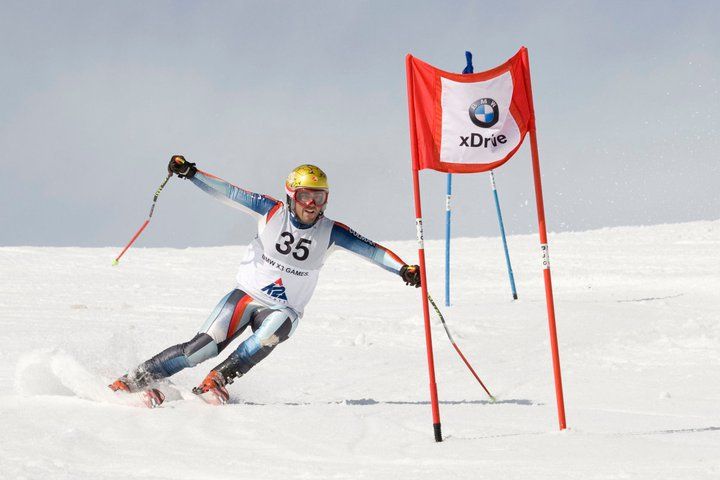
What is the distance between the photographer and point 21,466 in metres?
3.78

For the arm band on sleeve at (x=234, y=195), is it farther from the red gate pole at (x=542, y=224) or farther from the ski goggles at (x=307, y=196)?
the red gate pole at (x=542, y=224)

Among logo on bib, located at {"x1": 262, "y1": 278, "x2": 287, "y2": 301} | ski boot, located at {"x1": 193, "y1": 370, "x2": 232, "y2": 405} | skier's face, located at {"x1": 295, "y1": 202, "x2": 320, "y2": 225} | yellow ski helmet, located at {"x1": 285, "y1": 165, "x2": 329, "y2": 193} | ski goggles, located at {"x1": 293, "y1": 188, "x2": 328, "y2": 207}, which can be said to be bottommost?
ski boot, located at {"x1": 193, "y1": 370, "x2": 232, "y2": 405}

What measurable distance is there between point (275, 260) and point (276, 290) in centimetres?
24

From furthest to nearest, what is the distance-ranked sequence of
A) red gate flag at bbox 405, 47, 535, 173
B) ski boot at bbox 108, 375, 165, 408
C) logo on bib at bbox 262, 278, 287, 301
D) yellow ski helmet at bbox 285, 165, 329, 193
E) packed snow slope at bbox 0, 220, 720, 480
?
logo on bib at bbox 262, 278, 287, 301 < yellow ski helmet at bbox 285, 165, 329, 193 < ski boot at bbox 108, 375, 165, 408 < red gate flag at bbox 405, 47, 535, 173 < packed snow slope at bbox 0, 220, 720, 480

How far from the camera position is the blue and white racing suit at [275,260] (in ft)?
21.2

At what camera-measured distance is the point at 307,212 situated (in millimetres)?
6406

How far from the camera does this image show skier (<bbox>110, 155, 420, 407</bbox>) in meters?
6.30

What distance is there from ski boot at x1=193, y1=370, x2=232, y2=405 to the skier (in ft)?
0.62

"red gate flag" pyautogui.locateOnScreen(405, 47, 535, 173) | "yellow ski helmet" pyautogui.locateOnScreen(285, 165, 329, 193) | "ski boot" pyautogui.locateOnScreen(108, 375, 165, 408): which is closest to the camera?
"red gate flag" pyautogui.locateOnScreen(405, 47, 535, 173)

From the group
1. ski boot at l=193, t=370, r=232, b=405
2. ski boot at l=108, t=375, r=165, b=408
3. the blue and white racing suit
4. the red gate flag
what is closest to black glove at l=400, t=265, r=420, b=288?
the blue and white racing suit

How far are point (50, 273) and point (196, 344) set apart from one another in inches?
492

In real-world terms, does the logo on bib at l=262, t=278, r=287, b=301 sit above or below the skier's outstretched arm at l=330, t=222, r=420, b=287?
below

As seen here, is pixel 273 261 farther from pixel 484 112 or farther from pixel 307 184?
pixel 484 112

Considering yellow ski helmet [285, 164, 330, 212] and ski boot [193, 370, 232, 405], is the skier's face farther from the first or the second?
ski boot [193, 370, 232, 405]
